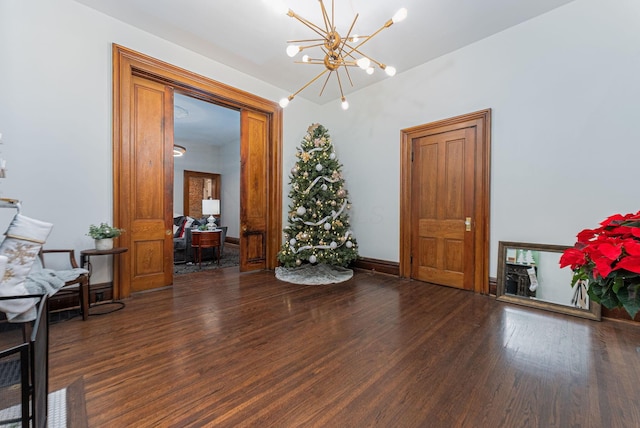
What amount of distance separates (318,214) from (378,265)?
1382 mm

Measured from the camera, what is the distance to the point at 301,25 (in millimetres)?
3279

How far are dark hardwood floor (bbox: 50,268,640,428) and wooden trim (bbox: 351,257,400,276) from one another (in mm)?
1308

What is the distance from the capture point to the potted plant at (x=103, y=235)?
291 cm

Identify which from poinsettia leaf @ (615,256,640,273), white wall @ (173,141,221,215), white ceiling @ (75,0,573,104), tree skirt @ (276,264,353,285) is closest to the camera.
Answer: poinsettia leaf @ (615,256,640,273)

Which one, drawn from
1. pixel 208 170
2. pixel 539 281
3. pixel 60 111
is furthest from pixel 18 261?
pixel 208 170

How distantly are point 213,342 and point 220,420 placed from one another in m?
0.91

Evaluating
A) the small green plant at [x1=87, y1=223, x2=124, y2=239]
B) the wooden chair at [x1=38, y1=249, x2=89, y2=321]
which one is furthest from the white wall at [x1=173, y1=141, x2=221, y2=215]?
the wooden chair at [x1=38, y1=249, x2=89, y2=321]

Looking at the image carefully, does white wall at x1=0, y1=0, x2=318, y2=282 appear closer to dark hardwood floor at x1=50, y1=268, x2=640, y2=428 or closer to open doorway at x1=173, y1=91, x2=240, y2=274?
dark hardwood floor at x1=50, y1=268, x2=640, y2=428

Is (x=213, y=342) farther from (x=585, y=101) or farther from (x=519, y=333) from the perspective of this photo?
(x=585, y=101)

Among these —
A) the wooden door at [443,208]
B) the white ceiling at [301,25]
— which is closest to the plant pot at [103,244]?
the white ceiling at [301,25]

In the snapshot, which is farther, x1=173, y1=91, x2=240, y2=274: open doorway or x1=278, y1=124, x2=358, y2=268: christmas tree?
x1=173, y1=91, x2=240, y2=274: open doorway

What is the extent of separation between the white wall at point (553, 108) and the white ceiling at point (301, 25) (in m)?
0.27

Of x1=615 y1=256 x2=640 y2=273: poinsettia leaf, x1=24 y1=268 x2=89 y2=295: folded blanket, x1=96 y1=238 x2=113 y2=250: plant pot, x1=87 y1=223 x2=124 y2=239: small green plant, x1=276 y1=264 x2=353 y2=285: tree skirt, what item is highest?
x1=615 y1=256 x2=640 y2=273: poinsettia leaf

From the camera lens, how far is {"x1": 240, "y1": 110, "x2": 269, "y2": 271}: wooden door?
481cm
